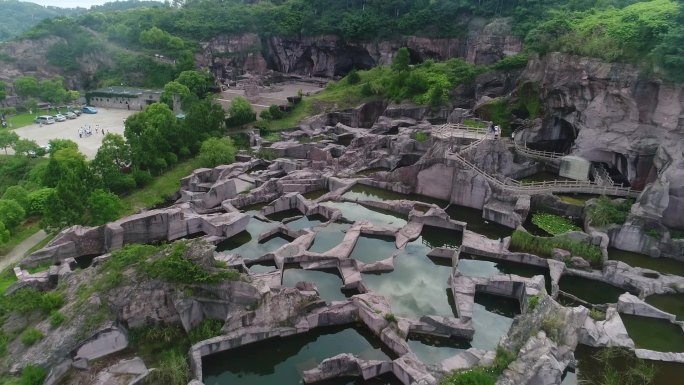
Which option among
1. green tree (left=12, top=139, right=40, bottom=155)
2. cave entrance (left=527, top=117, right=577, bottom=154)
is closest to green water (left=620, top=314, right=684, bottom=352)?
cave entrance (left=527, top=117, right=577, bottom=154)

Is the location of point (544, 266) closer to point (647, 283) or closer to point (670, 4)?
point (647, 283)

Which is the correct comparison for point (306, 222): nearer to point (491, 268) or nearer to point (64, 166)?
point (491, 268)

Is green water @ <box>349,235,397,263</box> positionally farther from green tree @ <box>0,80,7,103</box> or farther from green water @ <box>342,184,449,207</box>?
green tree @ <box>0,80,7,103</box>

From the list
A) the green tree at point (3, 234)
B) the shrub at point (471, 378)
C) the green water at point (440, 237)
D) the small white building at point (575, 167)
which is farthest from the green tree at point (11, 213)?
the small white building at point (575, 167)

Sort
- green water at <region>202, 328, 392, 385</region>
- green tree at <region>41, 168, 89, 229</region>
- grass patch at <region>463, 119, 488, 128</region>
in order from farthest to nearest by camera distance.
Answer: grass patch at <region>463, 119, 488, 128</region> < green tree at <region>41, 168, 89, 229</region> < green water at <region>202, 328, 392, 385</region>

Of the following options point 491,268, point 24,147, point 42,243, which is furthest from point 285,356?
point 24,147

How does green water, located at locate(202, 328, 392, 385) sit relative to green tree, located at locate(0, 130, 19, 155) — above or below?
below
